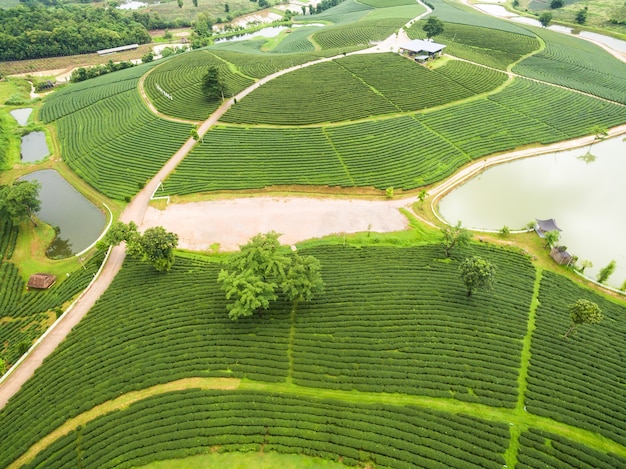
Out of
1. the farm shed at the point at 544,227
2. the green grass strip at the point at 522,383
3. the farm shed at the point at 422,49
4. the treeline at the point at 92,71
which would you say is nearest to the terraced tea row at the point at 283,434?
the green grass strip at the point at 522,383

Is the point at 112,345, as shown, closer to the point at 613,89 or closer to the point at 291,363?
the point at 291,363

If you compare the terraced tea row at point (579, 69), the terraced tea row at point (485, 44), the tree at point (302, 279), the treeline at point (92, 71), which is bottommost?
the tree at point (302, 279)

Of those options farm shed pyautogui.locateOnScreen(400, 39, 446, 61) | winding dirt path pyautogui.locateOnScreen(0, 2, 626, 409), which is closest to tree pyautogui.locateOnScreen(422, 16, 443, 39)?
farm shed pyautogui.locateOnScreen(400, 39, 446, 61)

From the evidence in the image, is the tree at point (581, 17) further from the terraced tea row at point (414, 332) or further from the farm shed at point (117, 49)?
the farm shed at point (117, 49)

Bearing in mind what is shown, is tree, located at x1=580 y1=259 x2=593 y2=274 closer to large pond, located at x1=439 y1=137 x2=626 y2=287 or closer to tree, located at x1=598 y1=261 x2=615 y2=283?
large pond, located at x1=439 y1=137 x2=626 y2=287

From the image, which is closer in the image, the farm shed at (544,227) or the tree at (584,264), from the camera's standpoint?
the tree at (584,264)

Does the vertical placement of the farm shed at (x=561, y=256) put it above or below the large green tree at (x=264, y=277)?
below
